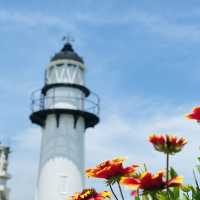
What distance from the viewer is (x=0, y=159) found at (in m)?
31.7

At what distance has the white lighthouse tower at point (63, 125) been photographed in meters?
24.8

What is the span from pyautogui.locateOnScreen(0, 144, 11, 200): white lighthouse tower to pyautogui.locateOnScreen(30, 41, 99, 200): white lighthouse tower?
5.62 m

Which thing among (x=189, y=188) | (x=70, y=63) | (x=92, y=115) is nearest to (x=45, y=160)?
(x=92, y=115)

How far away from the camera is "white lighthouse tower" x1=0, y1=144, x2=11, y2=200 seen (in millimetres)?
30442

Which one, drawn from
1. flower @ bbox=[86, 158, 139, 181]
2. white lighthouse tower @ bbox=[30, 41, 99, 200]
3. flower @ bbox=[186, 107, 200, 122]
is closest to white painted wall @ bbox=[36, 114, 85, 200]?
white lighthouse tower @ bbox=[30, 41, 99, 200]

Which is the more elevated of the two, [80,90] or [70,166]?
[80,90]

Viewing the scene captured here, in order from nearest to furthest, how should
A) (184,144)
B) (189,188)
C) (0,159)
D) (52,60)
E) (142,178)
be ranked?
(142,178) < (184,144) < (189,188) < (52,60) < (0,159)

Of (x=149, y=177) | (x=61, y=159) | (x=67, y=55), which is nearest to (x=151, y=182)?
(x=149, y=177)

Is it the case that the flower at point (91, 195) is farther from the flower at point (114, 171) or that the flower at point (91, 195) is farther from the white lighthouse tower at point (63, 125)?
the white lighthouse tower at point (63, 125)

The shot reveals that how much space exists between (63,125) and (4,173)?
733 centimetres

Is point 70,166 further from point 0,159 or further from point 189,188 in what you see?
point 189,188

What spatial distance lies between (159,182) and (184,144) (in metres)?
0.27

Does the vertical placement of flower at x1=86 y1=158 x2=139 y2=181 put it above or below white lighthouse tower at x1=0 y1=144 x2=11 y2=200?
below

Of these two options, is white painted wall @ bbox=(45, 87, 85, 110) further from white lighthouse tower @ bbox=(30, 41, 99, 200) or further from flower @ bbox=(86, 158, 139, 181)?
flower @ bbox=(86, 158, 139, 181)
